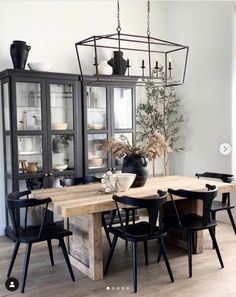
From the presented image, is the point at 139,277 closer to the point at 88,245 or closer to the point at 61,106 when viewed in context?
the point at 88,245

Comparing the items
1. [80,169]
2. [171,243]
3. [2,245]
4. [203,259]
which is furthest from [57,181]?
[203,259]

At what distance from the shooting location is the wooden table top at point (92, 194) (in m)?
2.88

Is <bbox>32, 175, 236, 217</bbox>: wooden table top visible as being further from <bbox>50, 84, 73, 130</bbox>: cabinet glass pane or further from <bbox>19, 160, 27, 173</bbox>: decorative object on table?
<bbox>50, 84, 73, 130</bbox>: cabinet glass pane

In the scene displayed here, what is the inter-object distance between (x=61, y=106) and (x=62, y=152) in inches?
23.7

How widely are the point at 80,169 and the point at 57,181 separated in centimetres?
A: 34

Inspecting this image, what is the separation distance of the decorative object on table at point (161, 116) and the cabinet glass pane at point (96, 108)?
0.80 m

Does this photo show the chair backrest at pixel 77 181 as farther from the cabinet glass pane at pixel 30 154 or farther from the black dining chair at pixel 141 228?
the black dining chair at pixel 141 228

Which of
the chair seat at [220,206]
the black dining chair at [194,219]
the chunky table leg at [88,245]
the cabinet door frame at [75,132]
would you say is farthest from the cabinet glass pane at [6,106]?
the chair seat at [220,206]

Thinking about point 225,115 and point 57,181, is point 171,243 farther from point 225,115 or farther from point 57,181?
point 225,115

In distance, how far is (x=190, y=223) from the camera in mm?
3355

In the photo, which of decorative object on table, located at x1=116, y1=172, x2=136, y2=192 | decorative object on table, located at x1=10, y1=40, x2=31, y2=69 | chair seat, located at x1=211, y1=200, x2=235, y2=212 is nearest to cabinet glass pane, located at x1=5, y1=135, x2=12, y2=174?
decorative object on table, located at x1=10, y1=40, x2=31, y2=69

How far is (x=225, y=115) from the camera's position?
4.94 meters

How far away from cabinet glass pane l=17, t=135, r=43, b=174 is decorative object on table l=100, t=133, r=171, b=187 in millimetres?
1186

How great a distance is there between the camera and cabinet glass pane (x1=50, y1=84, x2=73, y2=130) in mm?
4562
